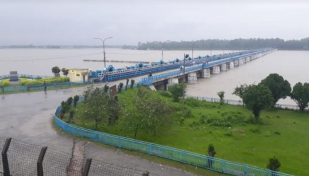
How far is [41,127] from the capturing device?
66.3 feet

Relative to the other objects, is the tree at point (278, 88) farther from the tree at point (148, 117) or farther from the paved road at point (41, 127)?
the paved road at point (41, 127)

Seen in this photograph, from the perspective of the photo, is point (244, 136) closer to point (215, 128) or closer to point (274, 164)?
point (215, 128)

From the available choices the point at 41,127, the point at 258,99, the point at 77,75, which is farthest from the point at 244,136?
the point at 77,75

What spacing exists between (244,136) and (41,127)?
1487cm

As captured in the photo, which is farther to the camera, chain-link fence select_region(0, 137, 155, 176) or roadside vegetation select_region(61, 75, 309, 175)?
roadside vegetation select_region(61, 75, 309, 175)

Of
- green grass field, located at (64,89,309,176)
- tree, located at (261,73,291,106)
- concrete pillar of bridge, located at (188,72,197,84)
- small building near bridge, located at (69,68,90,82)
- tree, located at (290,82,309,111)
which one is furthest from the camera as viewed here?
concrete pillar of bridge, located at (188,72,197,84)

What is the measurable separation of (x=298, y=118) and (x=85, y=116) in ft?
67.5

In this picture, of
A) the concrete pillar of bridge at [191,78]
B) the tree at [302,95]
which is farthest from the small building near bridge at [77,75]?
the tree at [302,95]

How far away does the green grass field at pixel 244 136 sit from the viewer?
1706cm

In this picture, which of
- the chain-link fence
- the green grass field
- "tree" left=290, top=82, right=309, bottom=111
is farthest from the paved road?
"tree" left=290, top=82, right=309, bottom=111

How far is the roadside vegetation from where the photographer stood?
56.8ft

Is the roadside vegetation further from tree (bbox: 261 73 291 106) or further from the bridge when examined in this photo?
the bridge

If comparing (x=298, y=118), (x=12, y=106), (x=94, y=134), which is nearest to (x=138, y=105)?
(x=94, y=134)

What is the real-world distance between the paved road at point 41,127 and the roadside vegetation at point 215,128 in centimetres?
212
